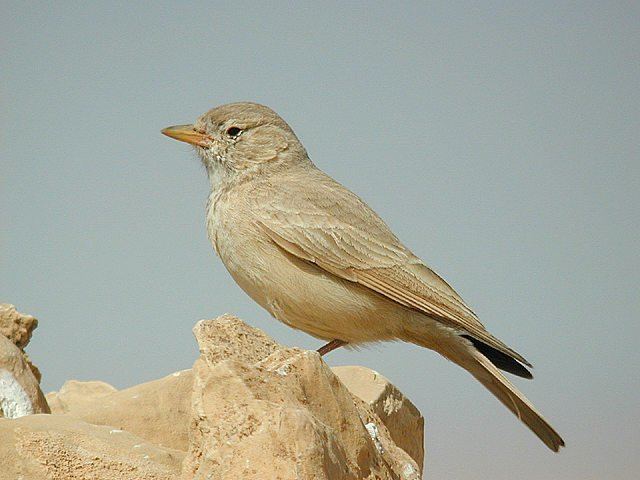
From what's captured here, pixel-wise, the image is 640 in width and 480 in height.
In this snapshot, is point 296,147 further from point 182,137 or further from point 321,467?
point 321,467

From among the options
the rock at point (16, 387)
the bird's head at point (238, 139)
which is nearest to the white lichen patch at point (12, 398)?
the rock at point (16, 387)

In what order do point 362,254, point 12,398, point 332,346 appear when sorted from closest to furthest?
point 362,254
point 332,346
point 12,398

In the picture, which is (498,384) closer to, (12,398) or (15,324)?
(12,398)

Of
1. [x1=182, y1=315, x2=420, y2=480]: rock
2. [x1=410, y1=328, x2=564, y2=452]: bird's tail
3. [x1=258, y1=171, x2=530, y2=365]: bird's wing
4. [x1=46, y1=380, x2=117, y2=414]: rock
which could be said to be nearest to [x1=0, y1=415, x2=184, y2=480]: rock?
[x1=182, y1=315, x2=420, y2=480]: rock

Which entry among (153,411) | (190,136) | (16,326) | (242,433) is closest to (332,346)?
(153,411)

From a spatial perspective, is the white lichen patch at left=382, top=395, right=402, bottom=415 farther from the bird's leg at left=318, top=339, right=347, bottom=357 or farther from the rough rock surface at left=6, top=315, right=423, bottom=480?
the bird's leg at left=318, top=339, right=347, bottom=357

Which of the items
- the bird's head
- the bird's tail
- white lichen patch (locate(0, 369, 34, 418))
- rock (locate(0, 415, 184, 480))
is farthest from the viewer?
the bird's head

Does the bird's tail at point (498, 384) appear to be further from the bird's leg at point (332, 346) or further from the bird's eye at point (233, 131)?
the bird's eye at point (233, 131)
